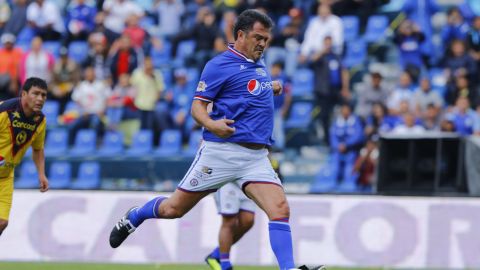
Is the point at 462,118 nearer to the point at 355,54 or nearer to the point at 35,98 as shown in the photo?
the point at 355,54

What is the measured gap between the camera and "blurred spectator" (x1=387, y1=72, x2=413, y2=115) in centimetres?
1747

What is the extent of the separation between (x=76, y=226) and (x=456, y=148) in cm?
540

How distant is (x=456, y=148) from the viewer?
45.7 feet

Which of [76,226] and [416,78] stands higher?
[416,78]

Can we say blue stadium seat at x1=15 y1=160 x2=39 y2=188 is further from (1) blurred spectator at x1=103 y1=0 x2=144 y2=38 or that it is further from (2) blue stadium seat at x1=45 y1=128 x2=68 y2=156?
(1) blurred spectator at x1=103 y1=0 x2=144 y2=38

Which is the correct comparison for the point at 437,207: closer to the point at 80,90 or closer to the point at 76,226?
the point at 76,226

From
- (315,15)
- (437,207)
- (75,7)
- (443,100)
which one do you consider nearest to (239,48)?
(437,207)

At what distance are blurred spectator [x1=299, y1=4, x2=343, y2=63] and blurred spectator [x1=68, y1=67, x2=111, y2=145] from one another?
3775mm

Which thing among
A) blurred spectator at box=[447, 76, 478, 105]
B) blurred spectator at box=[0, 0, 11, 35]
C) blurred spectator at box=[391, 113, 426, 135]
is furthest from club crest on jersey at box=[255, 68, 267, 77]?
blurred spectator at box=[0, 0, 11, 35]

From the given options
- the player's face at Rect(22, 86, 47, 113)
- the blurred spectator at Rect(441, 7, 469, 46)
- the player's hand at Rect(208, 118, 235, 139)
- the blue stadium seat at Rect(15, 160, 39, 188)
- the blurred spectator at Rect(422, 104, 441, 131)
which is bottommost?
the blue stadium seat at Rect(15, 160, 39, 188)

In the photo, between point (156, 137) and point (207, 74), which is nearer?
point (207, 74)

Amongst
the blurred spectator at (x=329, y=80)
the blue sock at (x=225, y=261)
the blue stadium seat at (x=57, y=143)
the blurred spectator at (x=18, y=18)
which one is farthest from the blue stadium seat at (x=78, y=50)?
the blue sock at (x=225, y=261)

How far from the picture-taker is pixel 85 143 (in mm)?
19078

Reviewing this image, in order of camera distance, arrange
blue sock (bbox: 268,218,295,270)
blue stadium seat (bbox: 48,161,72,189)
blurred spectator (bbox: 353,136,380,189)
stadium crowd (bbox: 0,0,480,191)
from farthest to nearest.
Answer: blue stadium seat (bbox: 48,161,72,189) < stadium crowd (bbox: 0,0,480,191) < blurred spectator (bbox: 353,136,380,189) < blue sock (bbox: 268,218,295,270)
